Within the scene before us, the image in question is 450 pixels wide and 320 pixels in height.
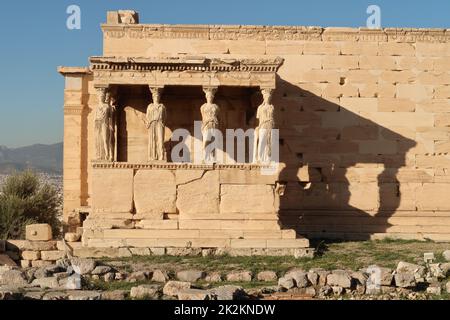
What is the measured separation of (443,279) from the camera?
12.8 m

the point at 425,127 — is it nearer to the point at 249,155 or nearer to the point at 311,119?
the point at 311,119

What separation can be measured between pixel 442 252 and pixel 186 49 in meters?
8.05

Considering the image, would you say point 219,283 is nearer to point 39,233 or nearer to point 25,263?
point 25,263

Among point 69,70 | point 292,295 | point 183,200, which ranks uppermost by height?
point 69,70

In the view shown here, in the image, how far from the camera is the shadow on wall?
780 inches

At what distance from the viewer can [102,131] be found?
663 inches

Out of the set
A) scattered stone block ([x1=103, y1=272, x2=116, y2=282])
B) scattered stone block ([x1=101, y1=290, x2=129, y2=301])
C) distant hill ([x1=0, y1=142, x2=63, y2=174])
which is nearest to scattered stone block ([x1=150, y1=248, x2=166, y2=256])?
scattered stone block ([x1=103, y1=272, x2=116, y2=282])

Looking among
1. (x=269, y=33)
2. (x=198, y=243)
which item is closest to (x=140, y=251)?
(x=198, y=243)

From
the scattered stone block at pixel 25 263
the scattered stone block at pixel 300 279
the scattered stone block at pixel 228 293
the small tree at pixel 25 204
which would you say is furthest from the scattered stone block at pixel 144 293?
the small tree at pixel 25 204

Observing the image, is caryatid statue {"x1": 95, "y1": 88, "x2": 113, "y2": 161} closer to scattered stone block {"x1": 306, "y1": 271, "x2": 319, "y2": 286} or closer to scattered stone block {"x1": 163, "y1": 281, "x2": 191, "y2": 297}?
scattered stone block {"x1": 163, "y1": 281, "x2": 191, "y2": 297}

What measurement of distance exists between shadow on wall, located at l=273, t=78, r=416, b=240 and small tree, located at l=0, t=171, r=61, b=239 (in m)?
6.40

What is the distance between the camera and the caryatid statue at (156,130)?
16.9 meters

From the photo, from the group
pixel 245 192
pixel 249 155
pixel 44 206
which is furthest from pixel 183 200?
pixel 44 206

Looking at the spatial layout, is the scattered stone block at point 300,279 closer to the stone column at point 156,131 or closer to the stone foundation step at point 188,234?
the stone foundation step at point 188,234
